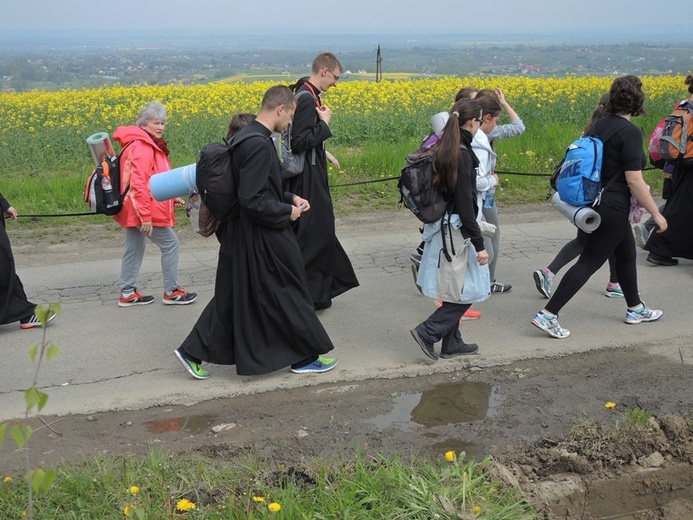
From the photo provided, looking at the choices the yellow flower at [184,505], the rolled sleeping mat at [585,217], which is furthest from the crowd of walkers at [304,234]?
the yellow flower at [184,505]

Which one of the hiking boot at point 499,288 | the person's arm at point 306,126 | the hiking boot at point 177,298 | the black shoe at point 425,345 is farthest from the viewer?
the hiking boot at point 499,288

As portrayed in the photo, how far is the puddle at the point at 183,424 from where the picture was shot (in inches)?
197

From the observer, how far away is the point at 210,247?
29.3ft

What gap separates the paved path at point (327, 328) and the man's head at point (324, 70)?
1.77 m

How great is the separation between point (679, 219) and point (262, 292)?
14.0 ft

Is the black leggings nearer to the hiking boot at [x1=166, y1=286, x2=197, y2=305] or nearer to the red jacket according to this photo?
the hiking boot at [x1=166, y1=286, x2=197, y2=305]

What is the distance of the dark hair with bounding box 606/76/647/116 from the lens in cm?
583

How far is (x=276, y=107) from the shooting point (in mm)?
5363

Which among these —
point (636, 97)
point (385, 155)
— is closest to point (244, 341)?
point (636, 97)

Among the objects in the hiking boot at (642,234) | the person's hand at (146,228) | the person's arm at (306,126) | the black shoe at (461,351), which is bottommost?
the black shoe at (461,351)

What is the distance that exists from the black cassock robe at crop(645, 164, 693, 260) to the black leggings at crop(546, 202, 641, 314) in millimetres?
1713

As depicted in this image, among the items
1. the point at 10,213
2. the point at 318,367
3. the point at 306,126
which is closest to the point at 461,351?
the point at 318,367

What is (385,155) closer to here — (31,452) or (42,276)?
(42,276)

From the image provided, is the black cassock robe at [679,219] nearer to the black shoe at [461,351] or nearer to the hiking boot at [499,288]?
the hiking boot at [499,288]
